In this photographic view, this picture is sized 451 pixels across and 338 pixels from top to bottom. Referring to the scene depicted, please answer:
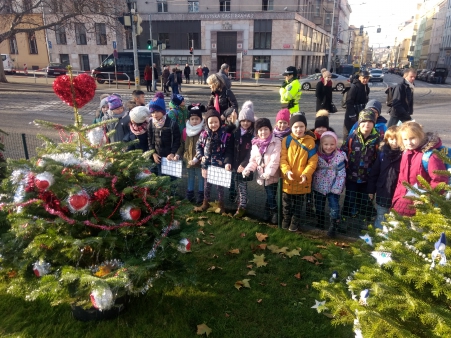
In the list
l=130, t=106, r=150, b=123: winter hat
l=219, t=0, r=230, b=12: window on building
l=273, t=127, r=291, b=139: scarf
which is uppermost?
l=219, t=0, r=230, b=12: window on building

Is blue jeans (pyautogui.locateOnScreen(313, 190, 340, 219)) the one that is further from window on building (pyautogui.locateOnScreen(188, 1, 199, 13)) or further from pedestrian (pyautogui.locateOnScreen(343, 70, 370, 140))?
window on building (pyautogui.locateOnScreen(188, 1, 199, 13))

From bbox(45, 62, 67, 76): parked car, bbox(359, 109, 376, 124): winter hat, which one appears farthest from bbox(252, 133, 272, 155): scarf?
bbox(45, 62, 67, 76): parked car

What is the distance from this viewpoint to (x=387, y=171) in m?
4.46

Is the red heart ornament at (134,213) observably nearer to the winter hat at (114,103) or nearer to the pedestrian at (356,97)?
the winter hat at (114,103)

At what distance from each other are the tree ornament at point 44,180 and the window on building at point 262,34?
131ft

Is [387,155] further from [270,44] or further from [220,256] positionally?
[270,44]

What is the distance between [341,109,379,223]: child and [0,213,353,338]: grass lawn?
1034 millimetres

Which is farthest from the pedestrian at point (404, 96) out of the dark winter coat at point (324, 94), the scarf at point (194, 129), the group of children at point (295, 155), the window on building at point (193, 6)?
the window on building at point (193, 6)

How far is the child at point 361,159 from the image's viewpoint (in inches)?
190

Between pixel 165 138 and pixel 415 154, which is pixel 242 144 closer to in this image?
pixel 165 138

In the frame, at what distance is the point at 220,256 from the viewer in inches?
175

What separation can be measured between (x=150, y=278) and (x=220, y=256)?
1498 millimetres

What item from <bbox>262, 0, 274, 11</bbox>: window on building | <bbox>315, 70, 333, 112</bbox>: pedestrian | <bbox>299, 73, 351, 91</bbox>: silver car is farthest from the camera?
<bbox>262, 0, 274, 11</bbox>: window on building

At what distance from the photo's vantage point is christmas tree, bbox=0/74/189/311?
2.76 meters
